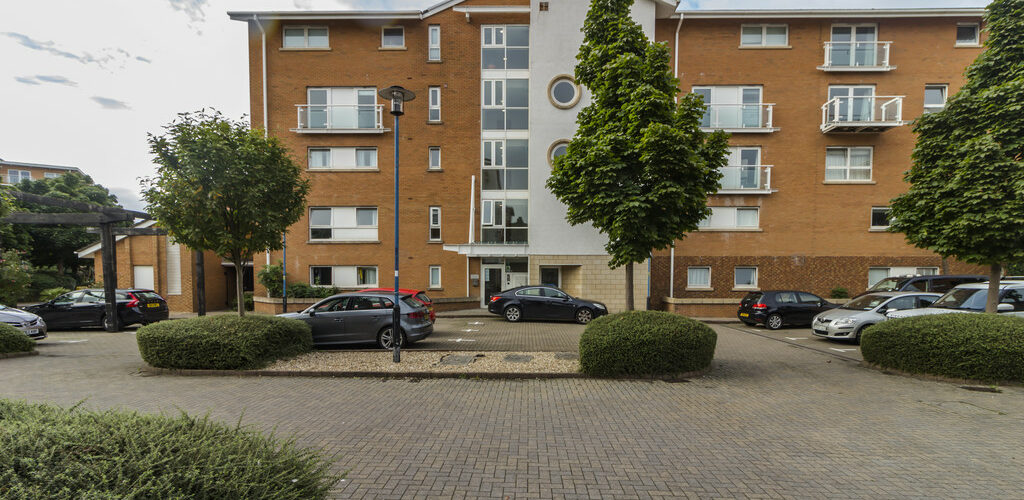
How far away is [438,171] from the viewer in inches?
727

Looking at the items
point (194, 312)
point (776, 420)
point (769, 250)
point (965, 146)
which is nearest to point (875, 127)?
point (769, 250)

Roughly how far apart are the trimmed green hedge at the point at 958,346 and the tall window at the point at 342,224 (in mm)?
18234

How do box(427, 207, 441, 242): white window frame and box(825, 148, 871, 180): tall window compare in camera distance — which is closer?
box(825, 148, 871, 180): tall window

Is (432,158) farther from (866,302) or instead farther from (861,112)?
(861,112)

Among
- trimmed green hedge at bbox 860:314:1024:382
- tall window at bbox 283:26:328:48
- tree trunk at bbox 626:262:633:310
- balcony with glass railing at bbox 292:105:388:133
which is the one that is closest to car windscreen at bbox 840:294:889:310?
trimmed green hedge at bbox 860:314:1024:382

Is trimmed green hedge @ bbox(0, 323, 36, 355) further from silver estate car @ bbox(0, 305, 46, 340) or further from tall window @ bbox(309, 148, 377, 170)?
tall window @ bbox(309, 148, 377, 170)

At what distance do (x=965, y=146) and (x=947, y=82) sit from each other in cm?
1565

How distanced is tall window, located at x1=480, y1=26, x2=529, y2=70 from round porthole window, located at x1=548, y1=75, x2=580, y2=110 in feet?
5.32

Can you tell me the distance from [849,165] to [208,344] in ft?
81.1

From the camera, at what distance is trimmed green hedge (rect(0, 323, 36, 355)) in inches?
348

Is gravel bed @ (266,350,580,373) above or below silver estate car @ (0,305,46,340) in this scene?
below

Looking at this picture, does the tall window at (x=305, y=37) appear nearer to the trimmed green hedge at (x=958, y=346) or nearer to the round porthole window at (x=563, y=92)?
the round porthole window at (x=563, y=92)

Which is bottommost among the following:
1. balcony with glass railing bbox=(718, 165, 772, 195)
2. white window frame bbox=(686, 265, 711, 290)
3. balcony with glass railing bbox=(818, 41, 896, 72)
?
white window frame bbox=(686, 265, 711, 290)

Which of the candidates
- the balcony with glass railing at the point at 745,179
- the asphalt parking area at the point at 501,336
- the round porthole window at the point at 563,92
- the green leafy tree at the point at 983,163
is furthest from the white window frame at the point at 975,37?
the asphalt parking area at the point at 501,336
